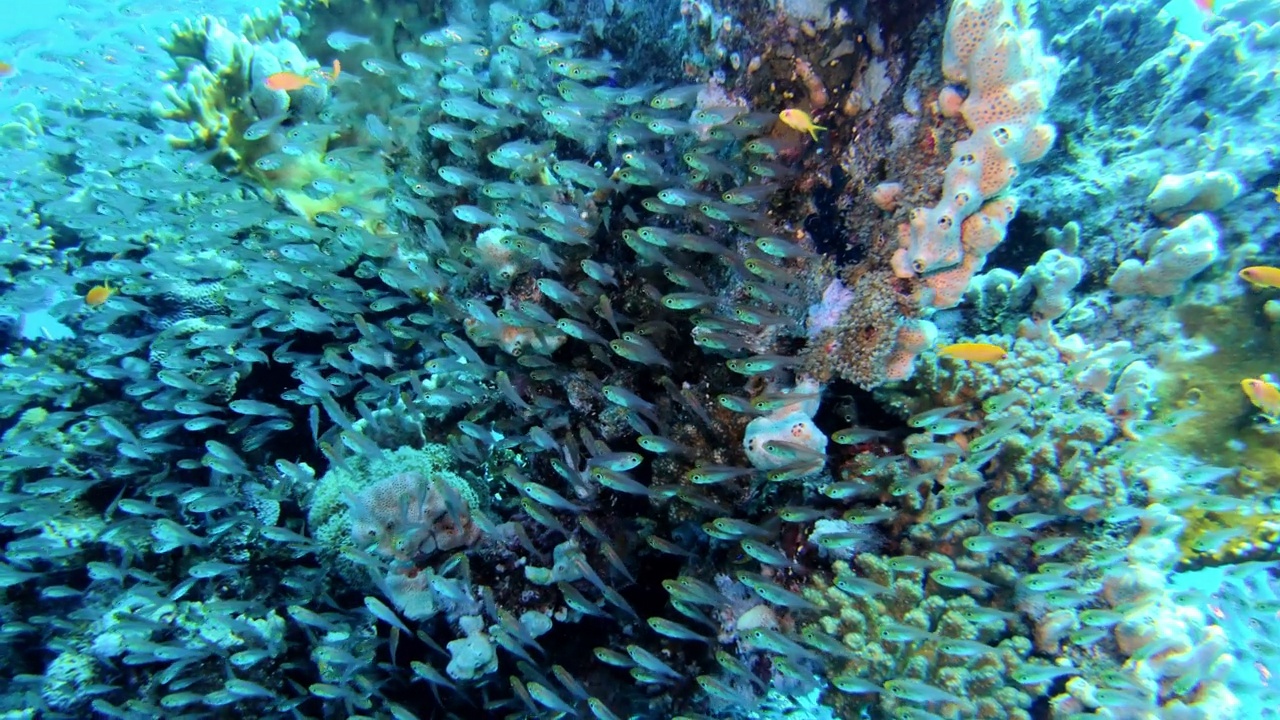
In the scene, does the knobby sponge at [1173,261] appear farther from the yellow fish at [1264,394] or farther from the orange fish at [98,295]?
the orange fish at [98,295]

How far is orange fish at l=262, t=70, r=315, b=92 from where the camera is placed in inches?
230

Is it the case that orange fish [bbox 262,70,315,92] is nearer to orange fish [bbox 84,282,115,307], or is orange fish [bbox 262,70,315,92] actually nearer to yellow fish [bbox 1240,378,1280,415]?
orange fish [bbox 84,282,115,307]

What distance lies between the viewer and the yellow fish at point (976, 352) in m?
4.29

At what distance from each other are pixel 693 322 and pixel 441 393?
2231mm

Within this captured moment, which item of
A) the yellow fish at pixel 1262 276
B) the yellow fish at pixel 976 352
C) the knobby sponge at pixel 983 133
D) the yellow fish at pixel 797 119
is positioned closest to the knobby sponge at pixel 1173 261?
the yellow fish at pixel 1262 276

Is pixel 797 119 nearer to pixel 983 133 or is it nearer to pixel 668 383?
pixel 983 133

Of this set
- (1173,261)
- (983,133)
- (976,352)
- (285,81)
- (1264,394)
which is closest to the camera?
(983,133)

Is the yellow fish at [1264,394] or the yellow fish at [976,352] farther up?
the yellow fish at [976,352]

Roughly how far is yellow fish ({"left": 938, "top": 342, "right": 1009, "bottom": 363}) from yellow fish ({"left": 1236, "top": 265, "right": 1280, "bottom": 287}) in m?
2.16

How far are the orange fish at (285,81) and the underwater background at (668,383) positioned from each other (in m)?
0.03

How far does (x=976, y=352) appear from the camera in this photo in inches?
169

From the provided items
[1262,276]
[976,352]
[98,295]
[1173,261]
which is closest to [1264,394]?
[1262,276]

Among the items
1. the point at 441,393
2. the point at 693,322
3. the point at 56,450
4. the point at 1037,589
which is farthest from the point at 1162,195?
the point at 56,450

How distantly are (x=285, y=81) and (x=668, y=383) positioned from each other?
4926 mm
